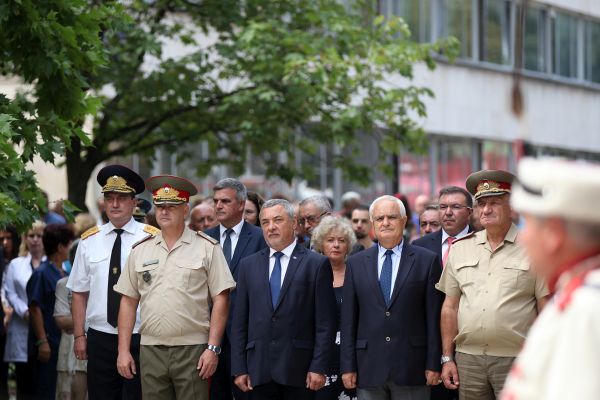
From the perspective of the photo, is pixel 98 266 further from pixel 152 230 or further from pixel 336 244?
pixel 336 244

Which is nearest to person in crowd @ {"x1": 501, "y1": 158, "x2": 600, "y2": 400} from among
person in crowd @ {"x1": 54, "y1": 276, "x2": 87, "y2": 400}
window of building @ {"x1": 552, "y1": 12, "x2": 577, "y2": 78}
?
person in crowd @ {"x1": 54, "y1": 276, "x2": 87, "y2": 400}

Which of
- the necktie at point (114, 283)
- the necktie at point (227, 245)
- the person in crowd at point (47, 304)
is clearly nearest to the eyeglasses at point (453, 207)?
the necktie at point (227, 245)

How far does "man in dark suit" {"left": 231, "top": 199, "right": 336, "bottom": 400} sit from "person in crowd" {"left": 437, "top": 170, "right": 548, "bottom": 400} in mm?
888

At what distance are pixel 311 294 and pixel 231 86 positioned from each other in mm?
13484

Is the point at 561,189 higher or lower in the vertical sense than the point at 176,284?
higher

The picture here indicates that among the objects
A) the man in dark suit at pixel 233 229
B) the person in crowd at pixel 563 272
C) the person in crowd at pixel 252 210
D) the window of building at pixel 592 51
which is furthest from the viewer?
the window of building at pixel 592 51

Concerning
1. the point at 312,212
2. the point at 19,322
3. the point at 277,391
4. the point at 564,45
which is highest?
the point at 564,45

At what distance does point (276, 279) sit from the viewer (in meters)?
9.42

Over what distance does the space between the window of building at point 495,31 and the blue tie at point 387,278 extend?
26.0 meters

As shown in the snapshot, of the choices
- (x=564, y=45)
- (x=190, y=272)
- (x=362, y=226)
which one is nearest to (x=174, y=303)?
(x=190, y=272)

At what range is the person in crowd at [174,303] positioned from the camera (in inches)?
368

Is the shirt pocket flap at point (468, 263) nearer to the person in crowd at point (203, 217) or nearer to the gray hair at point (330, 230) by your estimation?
the gray hair at point (330, 230)

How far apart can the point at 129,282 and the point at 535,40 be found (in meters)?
29.5

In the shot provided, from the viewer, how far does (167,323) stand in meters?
9.30
